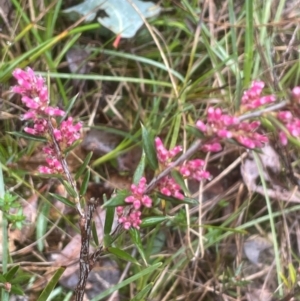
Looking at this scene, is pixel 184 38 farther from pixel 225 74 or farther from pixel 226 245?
pixel 226 245

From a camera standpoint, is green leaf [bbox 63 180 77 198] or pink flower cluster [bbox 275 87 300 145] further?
green leaf [bbox 63 180 77 198]

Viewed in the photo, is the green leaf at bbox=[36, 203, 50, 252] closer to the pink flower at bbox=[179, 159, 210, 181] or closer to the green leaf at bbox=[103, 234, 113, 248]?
the green leaf at bbox=[103, 234, 113, 248]

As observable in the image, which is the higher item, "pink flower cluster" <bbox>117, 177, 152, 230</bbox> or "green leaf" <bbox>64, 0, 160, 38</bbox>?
"green leaf" <bbox>64, 0, 160, 38</bbox>

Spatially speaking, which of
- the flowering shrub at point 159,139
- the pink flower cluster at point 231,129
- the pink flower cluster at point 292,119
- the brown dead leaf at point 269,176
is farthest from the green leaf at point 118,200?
the brown dead leaf at point 269,176

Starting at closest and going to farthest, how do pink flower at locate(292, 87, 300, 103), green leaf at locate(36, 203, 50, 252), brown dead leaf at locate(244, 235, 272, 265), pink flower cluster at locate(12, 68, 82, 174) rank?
pink flower at locate(292, 87, 300, 103) < pink flower cluster at locate(12, 68, 82, 174) < green leaf at locate(36, 203, 50, 252) < brown dead leaf at locate(244, 235, 272, 265)

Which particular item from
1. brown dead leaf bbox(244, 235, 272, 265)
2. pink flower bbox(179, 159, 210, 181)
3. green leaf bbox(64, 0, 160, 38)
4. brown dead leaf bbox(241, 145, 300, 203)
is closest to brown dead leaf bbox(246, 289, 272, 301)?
brown dead leaf bbox(244, 235, 272, 265)

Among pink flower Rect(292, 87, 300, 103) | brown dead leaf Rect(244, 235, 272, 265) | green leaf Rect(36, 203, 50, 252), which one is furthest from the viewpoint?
brown dead leaf Rect(244, 235, 272, 265)

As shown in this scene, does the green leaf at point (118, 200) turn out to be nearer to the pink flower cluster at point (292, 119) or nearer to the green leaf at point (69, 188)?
the green leaf at point (69, 188)

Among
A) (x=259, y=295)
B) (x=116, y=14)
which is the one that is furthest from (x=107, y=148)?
(x=259, y=295)
